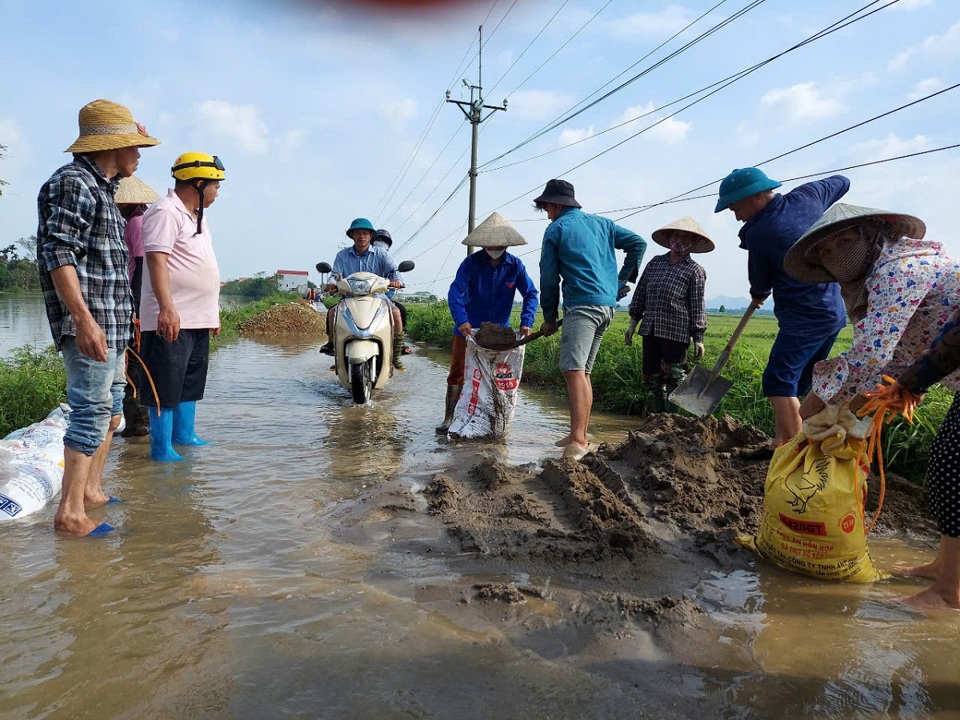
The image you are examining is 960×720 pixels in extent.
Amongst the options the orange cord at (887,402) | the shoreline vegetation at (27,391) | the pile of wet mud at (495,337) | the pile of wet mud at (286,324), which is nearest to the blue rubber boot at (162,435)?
the shoreline vegetation at (27,391)

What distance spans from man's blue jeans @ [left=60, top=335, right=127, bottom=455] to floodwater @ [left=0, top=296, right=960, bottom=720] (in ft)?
1.46

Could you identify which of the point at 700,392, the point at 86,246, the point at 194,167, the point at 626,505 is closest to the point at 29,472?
the point at 86,246

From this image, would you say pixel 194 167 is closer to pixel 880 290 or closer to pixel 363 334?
pixel 363 334

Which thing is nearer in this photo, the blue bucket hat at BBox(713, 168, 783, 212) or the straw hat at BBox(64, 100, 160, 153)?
the straw hat at BBox(64, 100, 160, 153)

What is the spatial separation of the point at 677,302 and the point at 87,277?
466 cm

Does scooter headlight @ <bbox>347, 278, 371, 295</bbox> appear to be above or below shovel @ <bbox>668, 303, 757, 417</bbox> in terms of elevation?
above

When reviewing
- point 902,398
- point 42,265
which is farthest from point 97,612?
point 902,398

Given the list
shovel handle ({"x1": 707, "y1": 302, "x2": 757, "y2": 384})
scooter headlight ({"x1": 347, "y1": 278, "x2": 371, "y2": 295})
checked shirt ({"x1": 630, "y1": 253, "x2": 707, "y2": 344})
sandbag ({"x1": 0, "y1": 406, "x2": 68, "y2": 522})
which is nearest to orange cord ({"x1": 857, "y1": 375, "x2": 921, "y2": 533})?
shovel handle ({"x1": 707, "y1": 302, "x2": 757, "y2": 384})

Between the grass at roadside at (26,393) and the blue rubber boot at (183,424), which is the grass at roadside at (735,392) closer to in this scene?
the blue rubber boot at (183,424)

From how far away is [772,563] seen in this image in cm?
270

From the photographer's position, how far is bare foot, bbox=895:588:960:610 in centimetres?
228

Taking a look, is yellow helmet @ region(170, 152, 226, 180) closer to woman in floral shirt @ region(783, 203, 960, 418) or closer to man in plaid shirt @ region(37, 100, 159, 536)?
man in plaid shirt @ region(37, 100, 159, 536)

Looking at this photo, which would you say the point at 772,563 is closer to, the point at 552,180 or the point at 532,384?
the point at 552,180

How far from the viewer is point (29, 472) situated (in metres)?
3.28
